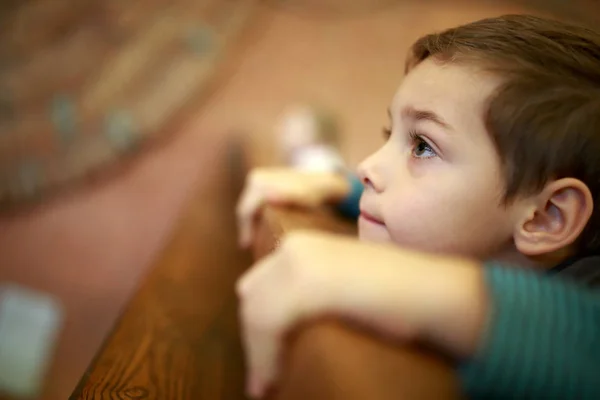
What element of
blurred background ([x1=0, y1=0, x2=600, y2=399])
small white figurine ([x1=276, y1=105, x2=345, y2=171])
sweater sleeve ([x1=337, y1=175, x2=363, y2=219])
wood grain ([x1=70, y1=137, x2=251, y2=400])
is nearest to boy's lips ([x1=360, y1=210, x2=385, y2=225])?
wood grain ([x1=70, y1=137, x2=251, y2=400])

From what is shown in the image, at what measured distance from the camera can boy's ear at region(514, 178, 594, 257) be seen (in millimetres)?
349

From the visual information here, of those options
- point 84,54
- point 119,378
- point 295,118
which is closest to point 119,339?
point 119,378

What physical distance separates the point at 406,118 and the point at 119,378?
0.26 meters

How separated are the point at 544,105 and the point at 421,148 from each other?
0.08 m

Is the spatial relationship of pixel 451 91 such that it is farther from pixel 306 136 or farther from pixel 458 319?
pixel 306 136

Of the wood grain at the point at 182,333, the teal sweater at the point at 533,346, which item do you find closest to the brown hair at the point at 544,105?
the teal sweater at the point at 533,346

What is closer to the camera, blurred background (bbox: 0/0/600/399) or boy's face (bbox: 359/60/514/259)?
boy's face (bbox: 359/60/514/259)

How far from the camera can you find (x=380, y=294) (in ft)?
Answer: 0.82

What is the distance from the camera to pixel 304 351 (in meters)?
0.27

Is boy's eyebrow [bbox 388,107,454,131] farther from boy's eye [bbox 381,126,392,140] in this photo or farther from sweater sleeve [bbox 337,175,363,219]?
sweater sleeve [bbox 337,175,363,219]

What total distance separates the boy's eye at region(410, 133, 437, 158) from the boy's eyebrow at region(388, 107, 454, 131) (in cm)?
1

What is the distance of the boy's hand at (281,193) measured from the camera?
2.04 ft

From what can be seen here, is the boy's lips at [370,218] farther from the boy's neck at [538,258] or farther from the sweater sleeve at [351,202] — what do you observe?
the sweater sleeve at [351,202]

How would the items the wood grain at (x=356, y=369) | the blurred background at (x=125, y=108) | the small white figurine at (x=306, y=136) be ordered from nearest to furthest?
1. the wood grain at (x=356, y=369)
2. the small white figurine at (x=306, y=136)
3. the blurred background at (x=125, y=108)
